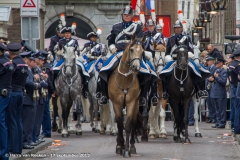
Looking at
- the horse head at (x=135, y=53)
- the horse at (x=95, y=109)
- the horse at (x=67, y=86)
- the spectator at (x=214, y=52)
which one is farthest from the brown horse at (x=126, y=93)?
the spectator at (x=214, y=52)

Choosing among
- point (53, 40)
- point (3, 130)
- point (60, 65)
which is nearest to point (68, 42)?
point (60, 65)

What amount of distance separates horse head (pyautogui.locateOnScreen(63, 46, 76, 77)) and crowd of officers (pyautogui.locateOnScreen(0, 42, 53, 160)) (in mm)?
2611

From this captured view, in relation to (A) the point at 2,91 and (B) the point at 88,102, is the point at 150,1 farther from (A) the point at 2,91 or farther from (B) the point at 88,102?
(A) the point at 2,91

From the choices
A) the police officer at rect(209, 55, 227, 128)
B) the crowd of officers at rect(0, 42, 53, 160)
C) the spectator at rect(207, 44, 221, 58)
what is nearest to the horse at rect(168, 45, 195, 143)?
the crowd of officers at rect(0, 42, 53, 160)

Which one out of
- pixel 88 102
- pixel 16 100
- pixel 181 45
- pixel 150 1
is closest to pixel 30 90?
pixel 16 100

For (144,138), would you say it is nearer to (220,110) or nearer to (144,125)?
(144,125)

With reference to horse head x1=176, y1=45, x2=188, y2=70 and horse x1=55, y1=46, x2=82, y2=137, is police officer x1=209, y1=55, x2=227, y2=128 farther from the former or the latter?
horse head x1=176, y1=45, x2=188, y2=70

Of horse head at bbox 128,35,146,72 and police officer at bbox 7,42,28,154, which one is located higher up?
horse head at bbox 128,35,146,72

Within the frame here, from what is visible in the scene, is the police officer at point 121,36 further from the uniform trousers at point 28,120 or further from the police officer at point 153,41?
the uniform trousers at point 28,120

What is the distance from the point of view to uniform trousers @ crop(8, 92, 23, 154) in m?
15.8

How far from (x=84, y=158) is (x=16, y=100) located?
1.85 metres

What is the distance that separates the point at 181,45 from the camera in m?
20.5

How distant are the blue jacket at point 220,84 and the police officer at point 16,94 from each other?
13369 millimetres

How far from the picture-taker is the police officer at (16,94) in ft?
51.9
